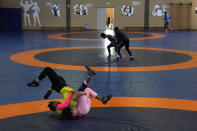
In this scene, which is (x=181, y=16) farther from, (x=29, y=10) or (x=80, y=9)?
(x=29, y=10)

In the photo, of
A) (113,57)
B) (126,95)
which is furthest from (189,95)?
(113,57)

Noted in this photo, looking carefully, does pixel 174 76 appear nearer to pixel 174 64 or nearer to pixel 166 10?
pixel 174 64

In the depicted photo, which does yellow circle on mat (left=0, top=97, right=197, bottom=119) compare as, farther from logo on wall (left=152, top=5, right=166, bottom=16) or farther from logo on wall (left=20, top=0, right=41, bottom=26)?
logo on wall (left=20, top=0, right=41, bottom=26)

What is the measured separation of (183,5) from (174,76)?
23253 millimetres

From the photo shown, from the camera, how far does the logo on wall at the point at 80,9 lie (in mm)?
33562

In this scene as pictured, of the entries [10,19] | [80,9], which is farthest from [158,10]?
[10,19]

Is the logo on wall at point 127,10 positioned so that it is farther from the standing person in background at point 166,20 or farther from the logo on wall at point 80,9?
the standing person in background at point 166,20

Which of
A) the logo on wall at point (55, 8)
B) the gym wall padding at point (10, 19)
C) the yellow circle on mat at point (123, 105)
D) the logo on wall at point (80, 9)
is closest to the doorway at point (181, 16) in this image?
the logo on wall at point (80, 9)

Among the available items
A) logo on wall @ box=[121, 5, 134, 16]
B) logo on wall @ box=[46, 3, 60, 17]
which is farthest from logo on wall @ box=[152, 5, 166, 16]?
logo on wall @ box=[46, 3, 60, 17]

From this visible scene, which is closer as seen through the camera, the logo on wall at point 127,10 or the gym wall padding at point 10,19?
the gym wall padding at point 10,19

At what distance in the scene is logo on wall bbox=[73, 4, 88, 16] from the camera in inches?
1321

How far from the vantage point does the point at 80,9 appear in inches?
1324

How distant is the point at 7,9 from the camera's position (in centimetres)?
3244

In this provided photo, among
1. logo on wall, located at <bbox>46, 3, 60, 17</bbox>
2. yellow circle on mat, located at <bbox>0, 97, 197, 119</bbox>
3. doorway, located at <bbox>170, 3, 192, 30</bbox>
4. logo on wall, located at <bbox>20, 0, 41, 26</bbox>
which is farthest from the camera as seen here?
logo on wall, located at <bbox>46, 3, 60, 17</bbox>
